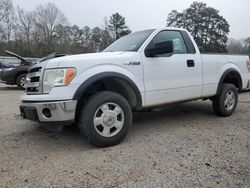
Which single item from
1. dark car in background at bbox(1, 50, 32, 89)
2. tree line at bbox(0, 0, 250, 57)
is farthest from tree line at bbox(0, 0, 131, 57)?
dark car in background at bbox(1, 50, 32, 89)

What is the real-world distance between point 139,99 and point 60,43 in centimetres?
5007

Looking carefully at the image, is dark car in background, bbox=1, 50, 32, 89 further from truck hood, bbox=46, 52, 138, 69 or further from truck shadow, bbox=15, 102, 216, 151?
truck hood, bbox=46, 52, 138, 69

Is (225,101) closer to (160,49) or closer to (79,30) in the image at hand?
(160,49)

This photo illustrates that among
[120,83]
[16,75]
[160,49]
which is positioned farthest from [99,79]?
[16,75]

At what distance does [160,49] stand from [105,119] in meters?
1.44

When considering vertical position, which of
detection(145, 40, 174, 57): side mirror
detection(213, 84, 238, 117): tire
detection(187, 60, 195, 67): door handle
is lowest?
detection(213, 84, 238, 117): tire

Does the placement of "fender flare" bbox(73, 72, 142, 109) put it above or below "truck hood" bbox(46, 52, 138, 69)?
below

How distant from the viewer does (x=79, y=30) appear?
60.9m

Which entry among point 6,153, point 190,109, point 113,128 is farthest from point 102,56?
point 190,109

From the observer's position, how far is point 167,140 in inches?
183

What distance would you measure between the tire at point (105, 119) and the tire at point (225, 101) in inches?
99.0

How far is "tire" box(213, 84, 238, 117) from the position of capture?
6148 mm

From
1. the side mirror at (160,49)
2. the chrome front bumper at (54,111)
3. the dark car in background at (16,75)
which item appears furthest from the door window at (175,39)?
the dark car in background at (16,75)

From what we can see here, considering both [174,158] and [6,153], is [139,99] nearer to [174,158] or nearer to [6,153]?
[174,158]
